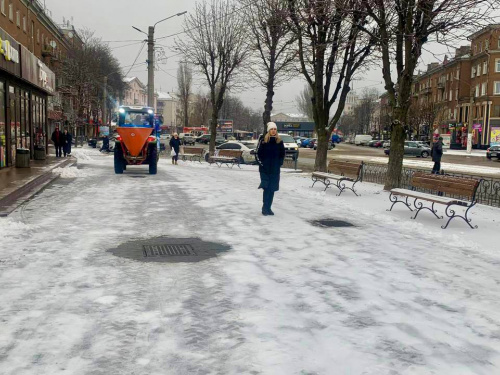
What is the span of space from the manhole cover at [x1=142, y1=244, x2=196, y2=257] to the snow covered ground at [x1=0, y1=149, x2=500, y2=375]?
474mm

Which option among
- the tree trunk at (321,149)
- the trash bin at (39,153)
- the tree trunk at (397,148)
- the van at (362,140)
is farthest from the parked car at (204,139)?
the tree trunk at (397,148)

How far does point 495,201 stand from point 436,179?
272 centimetres

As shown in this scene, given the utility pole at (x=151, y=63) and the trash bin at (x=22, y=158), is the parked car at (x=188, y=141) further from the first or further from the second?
the trash bin at (x=22, y=158)

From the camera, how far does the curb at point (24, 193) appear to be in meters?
9.31

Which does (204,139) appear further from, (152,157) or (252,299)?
(252,299)

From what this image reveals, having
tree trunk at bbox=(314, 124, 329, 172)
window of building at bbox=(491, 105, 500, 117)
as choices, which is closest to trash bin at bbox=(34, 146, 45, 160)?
tree trunk at bbox=(314, 124, 329, 172)

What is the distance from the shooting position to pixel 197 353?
3506 millimetres

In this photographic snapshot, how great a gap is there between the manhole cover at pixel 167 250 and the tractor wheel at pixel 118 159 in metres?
11.7

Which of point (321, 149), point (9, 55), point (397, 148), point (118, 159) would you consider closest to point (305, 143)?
point (321, 149)

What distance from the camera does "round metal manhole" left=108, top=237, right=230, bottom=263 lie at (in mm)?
6145

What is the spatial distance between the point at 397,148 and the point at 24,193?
9.70 m

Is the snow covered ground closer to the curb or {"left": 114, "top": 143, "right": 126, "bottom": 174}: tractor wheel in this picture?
the curb

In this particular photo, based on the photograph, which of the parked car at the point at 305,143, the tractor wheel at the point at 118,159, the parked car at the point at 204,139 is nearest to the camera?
the tractor wheel at the point at 118,159

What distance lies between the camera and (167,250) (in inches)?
258
